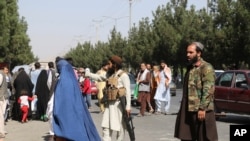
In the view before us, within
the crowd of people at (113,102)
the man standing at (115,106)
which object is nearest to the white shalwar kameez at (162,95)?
the crowd of people at (113,102)

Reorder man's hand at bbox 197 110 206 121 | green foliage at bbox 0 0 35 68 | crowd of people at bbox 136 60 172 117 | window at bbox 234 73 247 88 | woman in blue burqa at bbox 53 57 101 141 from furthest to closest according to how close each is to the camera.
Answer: green foliage at bbox 0 0 35 68 → crowd of people at bbox 136 60 172 117 → window at bbox 234 73 247 88 → man's hand at bbox 197 110 206 121 → woman in blue burqa at bbox 53 57 101 141

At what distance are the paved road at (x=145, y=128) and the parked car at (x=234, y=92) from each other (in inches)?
21.2

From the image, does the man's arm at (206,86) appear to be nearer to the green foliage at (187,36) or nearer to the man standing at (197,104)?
the man standing at (197,104)

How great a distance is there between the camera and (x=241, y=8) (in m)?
39.3

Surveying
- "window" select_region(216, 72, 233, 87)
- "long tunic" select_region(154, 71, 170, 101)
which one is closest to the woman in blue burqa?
"window" select_region(216, 72, 233, 87)

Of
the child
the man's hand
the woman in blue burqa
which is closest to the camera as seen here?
the woman in blue burqa

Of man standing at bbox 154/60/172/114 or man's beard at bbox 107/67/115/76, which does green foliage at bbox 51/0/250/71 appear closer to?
man standing at bbox 154/60/172/114

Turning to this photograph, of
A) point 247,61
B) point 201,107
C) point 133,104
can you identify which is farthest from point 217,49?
point 201,107

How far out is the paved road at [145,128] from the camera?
13102mm

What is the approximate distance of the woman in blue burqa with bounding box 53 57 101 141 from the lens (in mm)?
6941

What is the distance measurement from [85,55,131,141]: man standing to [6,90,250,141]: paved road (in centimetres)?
268

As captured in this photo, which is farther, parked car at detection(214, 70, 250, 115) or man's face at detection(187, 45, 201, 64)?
parked car at detection(214, 70, 250, 115)

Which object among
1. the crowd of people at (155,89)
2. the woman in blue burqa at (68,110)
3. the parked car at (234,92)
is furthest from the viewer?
the crowd of people at (155,89)

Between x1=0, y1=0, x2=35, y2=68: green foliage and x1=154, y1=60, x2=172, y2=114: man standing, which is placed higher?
x1=0, y1=0, x2=35, y2=68: green foliage
